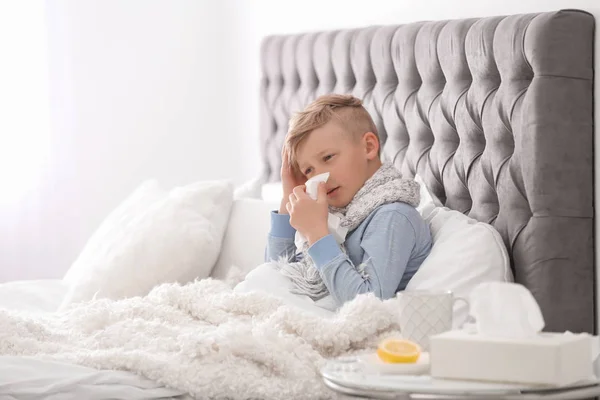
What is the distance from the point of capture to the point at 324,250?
2.05 metres

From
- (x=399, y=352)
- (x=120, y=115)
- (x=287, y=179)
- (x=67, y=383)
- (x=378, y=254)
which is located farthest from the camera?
(x=120, y=115)

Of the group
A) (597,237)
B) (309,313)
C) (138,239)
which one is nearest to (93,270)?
(138,239)

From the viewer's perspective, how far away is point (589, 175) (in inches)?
79.8

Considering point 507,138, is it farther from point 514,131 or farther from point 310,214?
point 310,214

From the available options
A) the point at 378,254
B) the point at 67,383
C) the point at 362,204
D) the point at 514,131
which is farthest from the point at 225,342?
the point at 514,131

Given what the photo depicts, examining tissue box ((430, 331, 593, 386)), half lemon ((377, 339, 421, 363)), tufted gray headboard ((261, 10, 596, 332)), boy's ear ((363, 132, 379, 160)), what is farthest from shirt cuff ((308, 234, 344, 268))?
tissue box ((430, 331, 593, 386))

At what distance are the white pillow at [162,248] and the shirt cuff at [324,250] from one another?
662 mm

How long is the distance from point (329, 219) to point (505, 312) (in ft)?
2.58

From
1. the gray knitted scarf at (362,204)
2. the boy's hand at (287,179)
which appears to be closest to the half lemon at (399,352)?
the gray knitted scarf at (362,204)

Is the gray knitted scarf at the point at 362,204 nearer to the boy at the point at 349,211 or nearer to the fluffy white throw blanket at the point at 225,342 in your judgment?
the boy at the point at 349,211

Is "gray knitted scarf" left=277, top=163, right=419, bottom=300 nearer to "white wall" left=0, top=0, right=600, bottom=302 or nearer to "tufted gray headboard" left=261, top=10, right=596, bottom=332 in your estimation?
"tufted gray headboard" left=261, top=10, right=596, bottom=332

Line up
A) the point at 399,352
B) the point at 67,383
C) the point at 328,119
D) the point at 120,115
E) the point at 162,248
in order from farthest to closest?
the point at 120,115, the point at 162,248, the point at 328,119, the point at 67,383, the point at 399,352

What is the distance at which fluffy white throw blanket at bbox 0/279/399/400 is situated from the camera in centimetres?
173

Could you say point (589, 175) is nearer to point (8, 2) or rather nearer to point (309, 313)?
point (309, 313)
